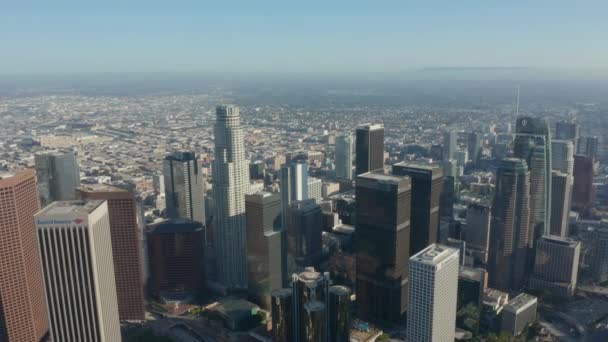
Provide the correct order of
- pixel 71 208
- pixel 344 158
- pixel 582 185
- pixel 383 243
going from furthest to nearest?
pixel 344 158 < pixel 582 185 < pixel 383 243 < pixel 71 208

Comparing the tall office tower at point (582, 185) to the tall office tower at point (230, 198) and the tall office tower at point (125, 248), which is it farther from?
the tall office tower at point (125, 248)

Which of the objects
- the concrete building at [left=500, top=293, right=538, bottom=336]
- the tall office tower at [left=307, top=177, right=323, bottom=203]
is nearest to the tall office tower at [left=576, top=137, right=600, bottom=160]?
the tall office tower at [left=307, top=177, right=323, bottom=203]

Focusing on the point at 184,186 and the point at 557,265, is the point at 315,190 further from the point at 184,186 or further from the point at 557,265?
the point at 557,265

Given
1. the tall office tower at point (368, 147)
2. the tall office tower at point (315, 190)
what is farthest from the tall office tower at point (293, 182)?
the tall office tower at point (368, 147)

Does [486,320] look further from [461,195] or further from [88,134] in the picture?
[88,134]

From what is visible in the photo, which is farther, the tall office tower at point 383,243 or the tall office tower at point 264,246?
the tall office tower at point 264,246

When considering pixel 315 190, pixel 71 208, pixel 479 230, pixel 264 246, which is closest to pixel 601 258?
pixel 479 230
